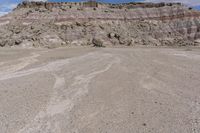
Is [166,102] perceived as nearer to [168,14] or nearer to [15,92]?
[15,92]

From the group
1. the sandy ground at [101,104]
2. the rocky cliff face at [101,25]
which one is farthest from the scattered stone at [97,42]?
the sandy ground at [101,104]

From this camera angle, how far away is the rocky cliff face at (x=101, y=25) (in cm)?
4301

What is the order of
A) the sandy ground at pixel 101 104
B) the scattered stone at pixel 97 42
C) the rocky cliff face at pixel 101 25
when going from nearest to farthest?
1. the sandy ground at pixel 101 104
2. the scattered stone at pixel 97 42
3. the rocky cliff face at pixel 101 25

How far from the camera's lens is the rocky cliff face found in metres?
43.0

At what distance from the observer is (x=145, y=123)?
6184 mm

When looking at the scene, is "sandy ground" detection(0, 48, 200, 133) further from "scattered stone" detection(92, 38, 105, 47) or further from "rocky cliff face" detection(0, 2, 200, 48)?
"rocky cliff face" detection(0, 2, 200, 48)

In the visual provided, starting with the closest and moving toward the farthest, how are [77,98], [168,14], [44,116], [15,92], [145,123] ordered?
1. [145,123]
2. [44,116]
3. [77,98]
4. [15,92]
5. [168,14]

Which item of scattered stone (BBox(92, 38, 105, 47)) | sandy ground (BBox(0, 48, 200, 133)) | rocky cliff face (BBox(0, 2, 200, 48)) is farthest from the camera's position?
rocky cliff face (BBox(0, 2, 200, 48))

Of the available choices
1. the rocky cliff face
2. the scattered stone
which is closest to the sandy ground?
the scattered stone

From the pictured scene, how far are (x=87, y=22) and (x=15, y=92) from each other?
38.9m

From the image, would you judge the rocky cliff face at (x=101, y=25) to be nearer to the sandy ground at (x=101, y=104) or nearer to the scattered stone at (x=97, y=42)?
the scattered stone at (x=97, y=42)

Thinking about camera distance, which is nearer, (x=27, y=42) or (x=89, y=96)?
(x=89, y=96)

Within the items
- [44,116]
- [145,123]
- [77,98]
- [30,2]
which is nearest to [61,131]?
[44,116]

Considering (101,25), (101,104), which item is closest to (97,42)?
(101,25)
